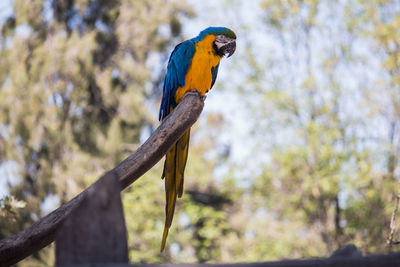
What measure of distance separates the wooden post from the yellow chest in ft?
6.74

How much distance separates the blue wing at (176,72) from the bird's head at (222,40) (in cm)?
16

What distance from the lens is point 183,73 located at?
3172 mm

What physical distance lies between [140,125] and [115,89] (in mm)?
1206

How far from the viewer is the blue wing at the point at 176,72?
10.4ft

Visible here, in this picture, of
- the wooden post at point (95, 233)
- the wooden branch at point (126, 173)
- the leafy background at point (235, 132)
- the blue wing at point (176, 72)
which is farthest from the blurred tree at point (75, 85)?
the wooden post at point (95, 233)

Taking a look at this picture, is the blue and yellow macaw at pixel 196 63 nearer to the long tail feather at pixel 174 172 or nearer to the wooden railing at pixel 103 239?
the long tail feather at pixel 174 172

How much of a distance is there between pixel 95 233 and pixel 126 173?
816 millimetres

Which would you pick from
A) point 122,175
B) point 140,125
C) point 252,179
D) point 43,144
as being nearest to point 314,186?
point 252,179

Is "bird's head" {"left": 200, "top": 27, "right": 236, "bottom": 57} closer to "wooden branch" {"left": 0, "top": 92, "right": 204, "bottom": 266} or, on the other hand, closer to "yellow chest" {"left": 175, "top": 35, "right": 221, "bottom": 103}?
"yellow chest" {"left": 175, "top": 35, "right": 221, "bottom": 103}

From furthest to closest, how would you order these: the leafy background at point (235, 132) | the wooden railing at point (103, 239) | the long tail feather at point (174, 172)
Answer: the leafy background at point (235, 132) → the long tail feather at point (174, 172) → the wooden railing at point (103, 239)

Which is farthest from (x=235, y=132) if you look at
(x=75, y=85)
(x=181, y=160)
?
(x=181, y=160)

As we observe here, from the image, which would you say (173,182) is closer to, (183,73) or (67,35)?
(183,73)

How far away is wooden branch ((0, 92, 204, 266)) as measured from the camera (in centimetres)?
192

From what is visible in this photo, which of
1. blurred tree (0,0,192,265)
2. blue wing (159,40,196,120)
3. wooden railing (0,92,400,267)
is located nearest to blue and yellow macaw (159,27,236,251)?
blue wing (159,40,196,120)
